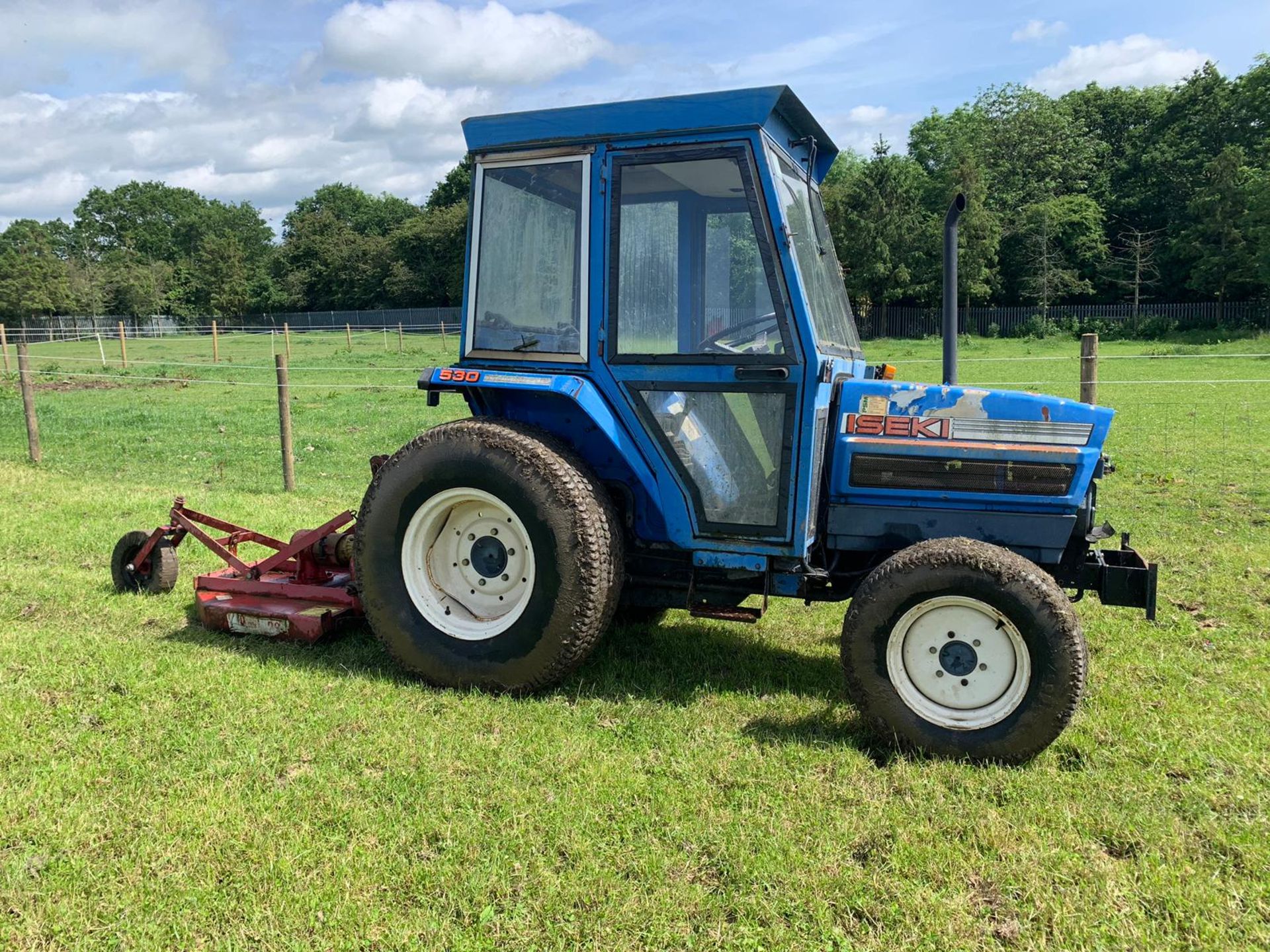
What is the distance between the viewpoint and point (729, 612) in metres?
3.97

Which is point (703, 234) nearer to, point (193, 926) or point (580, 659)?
point (580, 659)

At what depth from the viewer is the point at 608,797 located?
3178 mm

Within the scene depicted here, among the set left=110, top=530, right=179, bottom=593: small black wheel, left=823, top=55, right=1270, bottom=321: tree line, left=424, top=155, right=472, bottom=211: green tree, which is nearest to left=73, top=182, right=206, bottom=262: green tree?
left=424, top=155, right=472, bottom=211: green tree

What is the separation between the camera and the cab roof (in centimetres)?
359

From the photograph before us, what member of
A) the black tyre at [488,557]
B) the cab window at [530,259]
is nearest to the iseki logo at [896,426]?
the black tyre at [488,557]

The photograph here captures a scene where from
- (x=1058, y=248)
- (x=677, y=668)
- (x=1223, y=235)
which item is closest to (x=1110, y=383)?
(x=677, y=668)

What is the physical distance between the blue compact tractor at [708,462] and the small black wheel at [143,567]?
1.99 metres

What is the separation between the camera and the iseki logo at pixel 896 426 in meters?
3.71

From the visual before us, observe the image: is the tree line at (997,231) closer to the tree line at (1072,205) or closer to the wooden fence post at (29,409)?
the tree line at (1072,205)

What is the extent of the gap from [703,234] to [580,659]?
6.35ft

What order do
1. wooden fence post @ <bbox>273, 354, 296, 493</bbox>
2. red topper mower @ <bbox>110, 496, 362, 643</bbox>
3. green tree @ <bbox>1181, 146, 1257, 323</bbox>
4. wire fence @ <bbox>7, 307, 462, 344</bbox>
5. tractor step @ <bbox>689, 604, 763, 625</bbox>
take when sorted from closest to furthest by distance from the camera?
tractor step @ <bbox>689, 604, 763, 625</bbox>
red topper mower @ <bbox>110, 496, 362, 643</bbox>
wooden fence post @ <bbox>273, 354, 296, 493</bbox>
green tree @ <bbox>1181, 146, 1257, 323</bbox>
wire fence @ <bbox>7, 307, 462, 344</bbox>

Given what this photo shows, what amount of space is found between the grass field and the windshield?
1.65 meters

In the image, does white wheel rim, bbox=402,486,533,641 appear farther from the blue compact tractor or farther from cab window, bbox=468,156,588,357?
cab window, bbox=468,156,588,357

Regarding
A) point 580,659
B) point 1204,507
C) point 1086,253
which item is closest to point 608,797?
point 580,659
